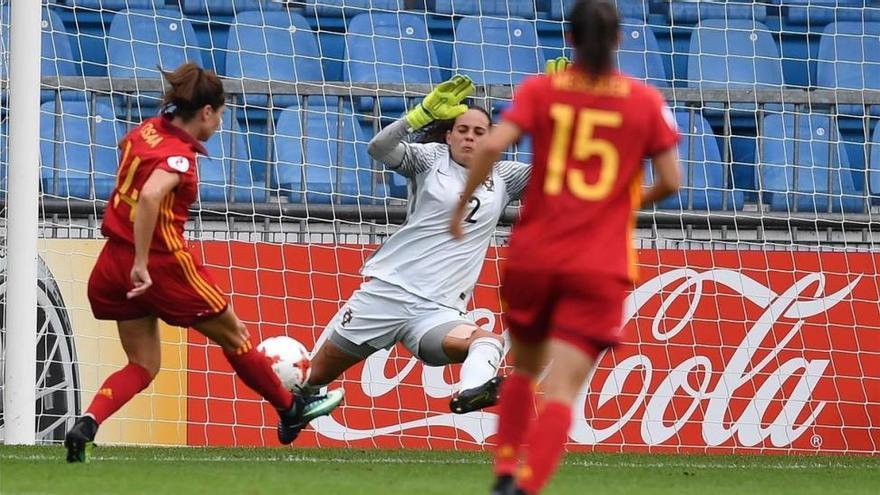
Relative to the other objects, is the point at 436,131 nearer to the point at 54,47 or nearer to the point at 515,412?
the point at 515,412

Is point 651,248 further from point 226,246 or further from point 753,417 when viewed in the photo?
point 226,246

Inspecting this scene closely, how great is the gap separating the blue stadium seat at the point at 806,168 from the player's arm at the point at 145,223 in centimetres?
521

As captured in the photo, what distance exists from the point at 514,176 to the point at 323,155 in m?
3.48

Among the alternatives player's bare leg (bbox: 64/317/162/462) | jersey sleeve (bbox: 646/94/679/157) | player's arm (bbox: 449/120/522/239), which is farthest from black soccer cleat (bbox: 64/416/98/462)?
jersey sleeve (bbox: 646/94/679/157)

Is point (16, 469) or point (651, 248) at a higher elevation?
point (651, 248)

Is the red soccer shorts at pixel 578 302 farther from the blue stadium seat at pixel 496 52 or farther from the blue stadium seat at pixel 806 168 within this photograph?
the blue stadium seat at pixel 496 52

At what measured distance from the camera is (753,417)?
28.2ft

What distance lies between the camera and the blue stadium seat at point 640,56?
419 inches

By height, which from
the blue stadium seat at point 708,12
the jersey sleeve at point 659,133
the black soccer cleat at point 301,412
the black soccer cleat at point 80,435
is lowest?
the black soccer cleat at point 80,435

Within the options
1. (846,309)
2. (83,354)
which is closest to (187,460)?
(83,354)

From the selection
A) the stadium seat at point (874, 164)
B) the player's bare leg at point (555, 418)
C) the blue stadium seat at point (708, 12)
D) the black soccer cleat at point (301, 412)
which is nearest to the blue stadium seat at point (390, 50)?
the blue stadium seat at point (708, 12)

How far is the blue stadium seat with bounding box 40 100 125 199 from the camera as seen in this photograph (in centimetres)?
949

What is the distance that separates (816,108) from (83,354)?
5057mm

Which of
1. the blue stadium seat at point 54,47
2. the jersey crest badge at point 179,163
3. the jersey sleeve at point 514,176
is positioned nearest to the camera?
the jersey crest badge at point 179,163
